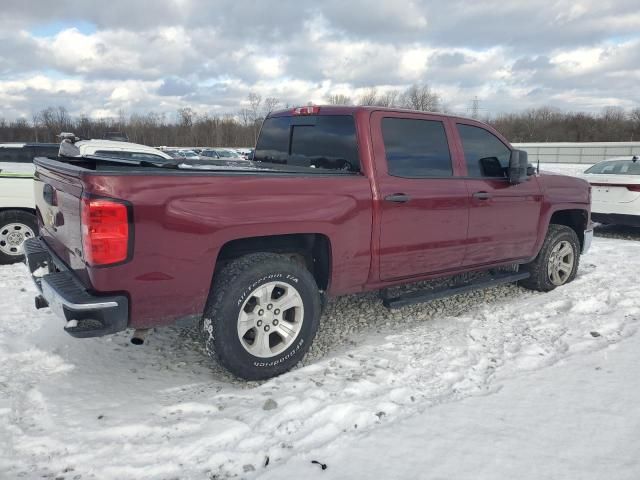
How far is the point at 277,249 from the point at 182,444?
56.7 inches

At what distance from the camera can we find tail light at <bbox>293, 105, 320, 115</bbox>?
4223 mm

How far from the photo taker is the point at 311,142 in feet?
14.0

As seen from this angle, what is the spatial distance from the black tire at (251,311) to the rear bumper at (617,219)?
22.7ft

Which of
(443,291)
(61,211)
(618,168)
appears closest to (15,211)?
(61,211)

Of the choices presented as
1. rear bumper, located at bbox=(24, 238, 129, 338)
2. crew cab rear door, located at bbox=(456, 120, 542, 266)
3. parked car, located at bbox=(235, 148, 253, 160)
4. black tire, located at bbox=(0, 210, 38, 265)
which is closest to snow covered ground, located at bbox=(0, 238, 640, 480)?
rear bumper, located at bbox=(24, 238, 129, 338)

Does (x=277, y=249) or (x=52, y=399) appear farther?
(x=277, y=249)

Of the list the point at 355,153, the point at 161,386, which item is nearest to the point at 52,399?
the point at 161,386

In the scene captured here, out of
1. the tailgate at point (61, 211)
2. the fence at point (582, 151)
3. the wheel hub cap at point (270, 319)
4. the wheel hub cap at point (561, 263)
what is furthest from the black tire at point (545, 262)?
the fence at point (582, 151)

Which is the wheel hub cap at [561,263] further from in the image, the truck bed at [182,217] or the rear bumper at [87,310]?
the rear bumper at [87,310]

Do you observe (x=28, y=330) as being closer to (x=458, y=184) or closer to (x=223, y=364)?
(x=223, y=364)

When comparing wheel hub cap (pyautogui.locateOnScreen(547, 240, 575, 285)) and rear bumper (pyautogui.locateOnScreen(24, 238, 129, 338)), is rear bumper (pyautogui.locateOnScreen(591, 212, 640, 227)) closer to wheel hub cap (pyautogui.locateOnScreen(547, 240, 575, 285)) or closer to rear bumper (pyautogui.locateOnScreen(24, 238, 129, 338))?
wheel hub cap (pyautogui.locateOnScreen(547, 240, 575, 285))

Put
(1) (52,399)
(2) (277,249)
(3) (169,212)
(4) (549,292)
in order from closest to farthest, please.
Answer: (3) (169,212) < (1) (52,399) < (2) (277,249) < (4) (549,292)

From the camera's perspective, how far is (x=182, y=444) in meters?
2.62

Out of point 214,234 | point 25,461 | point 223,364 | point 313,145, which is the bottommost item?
point 25,461
